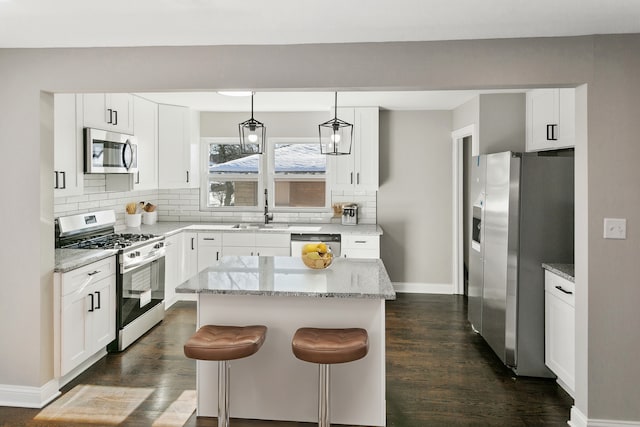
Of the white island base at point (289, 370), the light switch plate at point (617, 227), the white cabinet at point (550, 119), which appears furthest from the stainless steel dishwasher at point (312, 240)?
the light switch plate at point (617, 227)

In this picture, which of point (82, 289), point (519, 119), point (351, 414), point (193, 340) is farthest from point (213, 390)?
point (519, 119)

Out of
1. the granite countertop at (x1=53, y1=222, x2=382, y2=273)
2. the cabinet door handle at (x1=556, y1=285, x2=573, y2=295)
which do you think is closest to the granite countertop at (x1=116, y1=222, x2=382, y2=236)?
the granite countertop at (x1=53, y1=222, x2=382, y2=273)

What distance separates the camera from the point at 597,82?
109 inches

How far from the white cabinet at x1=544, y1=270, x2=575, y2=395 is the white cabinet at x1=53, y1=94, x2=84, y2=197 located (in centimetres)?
370

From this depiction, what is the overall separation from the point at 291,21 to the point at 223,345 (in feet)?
5.73

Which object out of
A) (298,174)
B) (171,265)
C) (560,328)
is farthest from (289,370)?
(298,174)

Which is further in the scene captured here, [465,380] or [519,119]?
[519,119]

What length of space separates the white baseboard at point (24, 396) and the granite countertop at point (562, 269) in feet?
11.4

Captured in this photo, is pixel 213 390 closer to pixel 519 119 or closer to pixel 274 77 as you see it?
pixel 274 77

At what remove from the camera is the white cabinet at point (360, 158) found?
5762mm

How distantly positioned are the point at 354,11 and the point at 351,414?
2283 mm

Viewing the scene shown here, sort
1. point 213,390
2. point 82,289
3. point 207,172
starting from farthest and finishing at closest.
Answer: point 207,172 → point 82,289 → point 213,390

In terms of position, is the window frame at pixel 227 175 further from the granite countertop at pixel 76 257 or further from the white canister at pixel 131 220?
the granite countertop at pixel 76 257

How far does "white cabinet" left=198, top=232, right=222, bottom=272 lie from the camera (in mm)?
5590
